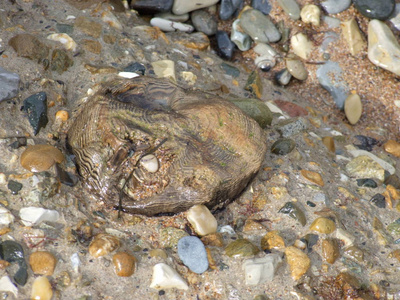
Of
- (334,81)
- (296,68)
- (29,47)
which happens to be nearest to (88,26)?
(29,47)

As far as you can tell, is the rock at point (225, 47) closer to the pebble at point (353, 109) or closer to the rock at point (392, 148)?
the pebble at point (353, 109)

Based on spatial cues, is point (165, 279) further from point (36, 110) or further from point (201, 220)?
point (36, 110)

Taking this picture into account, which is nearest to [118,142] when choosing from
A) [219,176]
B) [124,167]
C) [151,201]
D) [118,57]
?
[124,167]

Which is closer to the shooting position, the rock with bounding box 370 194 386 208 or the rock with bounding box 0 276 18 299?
the rock with bounding box 0 276 18 299

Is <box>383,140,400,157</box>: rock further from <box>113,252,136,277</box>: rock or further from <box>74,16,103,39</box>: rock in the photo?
<box>74,16,103,39</box>: rock

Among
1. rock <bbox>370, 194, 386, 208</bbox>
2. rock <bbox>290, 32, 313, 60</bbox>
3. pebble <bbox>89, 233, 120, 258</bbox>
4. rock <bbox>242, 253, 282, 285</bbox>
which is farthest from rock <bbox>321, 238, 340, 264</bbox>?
rock <bbox>290, 32, 313, 60</bbox>

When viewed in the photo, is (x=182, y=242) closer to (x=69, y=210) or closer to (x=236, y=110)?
(x=69, y=210)
